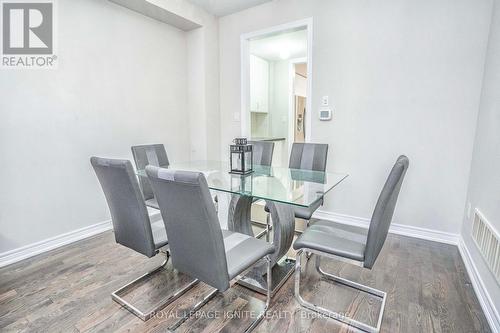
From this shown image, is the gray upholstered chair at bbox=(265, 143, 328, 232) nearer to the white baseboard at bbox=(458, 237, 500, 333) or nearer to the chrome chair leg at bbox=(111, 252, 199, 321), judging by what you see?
the chrome chair leg at bbox=(111, 252, 199, 321)

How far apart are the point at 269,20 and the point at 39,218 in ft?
10.7

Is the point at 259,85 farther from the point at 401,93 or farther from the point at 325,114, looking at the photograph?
the point at 401,93

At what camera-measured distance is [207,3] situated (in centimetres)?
332

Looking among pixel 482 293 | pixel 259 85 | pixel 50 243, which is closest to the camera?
pixel 482 293

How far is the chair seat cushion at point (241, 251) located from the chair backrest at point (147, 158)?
1.19 m

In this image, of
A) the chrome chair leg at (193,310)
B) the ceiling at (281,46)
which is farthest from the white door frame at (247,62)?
the chrome chair leg at (193,310)

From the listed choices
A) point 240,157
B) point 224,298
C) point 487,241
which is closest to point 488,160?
point 487,241

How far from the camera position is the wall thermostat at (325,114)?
3.00m

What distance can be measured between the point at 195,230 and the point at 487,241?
1857mm

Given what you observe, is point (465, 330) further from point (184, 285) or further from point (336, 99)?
point (336, 99)

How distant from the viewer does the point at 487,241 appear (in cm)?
170

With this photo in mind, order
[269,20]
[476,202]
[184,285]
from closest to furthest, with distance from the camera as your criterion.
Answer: [184,285] → [476,202] → [269,20]

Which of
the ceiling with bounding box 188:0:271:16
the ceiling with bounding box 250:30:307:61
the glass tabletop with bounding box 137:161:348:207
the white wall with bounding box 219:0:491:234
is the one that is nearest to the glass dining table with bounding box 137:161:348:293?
the glass tabletop with bounding box 137:161:348:207

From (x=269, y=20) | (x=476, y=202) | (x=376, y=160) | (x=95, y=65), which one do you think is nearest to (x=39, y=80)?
(x=95, y=65)
